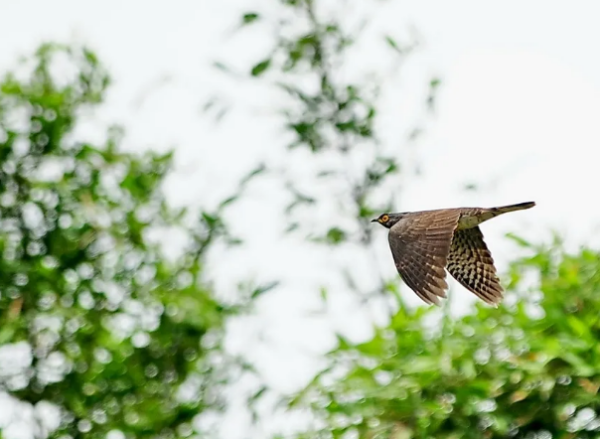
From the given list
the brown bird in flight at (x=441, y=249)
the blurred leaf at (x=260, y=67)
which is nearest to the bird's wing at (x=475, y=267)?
the brown bird in flight at (x=441, y=249)

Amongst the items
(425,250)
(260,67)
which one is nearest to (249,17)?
(260,67)

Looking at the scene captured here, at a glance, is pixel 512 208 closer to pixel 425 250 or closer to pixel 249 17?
pixel 425 250

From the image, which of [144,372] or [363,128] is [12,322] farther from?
[363,128]

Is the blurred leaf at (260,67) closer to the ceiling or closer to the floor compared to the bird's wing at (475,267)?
closer to the ceiling

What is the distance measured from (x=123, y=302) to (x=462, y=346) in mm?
2285

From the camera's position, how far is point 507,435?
5020 millimetres

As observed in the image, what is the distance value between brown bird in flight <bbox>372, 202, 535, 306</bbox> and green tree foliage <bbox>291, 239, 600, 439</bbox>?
0.31 meters

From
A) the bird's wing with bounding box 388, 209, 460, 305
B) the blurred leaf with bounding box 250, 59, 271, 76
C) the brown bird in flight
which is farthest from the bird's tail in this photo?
the blurred leaf with bounding box 250, 59, 271, 76

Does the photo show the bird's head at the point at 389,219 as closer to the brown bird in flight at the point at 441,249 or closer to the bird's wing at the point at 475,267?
the brown bird in flight at the point at 441,249

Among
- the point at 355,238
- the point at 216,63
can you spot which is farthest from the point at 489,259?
the point at 216,63

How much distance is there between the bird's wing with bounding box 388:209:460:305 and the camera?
13.5 ft

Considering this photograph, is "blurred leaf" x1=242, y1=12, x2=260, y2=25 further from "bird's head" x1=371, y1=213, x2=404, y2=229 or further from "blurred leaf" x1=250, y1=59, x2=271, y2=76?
"bird's head" x1=371, y1=213, x2=404, y2=229

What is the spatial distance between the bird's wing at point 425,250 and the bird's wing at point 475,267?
468 millimetres

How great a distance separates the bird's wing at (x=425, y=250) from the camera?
411cm
